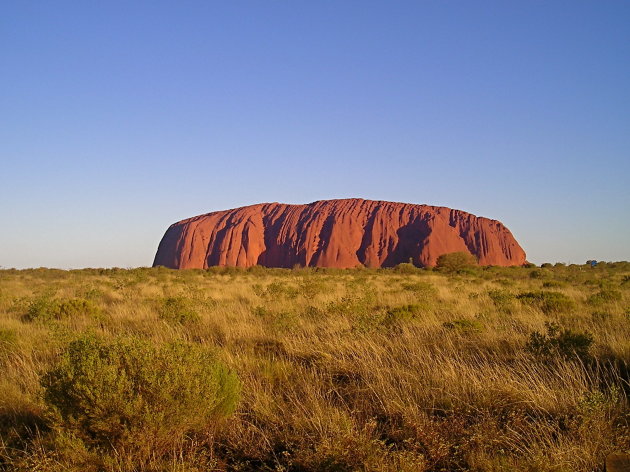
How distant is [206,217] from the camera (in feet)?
293

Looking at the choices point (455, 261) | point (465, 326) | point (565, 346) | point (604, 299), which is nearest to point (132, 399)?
point (565, 346)

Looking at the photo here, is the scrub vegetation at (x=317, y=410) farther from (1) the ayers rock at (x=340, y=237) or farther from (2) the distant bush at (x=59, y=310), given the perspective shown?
(1) the ayers rock at (x=340, y=237)

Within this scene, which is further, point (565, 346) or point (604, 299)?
point (604, 299)

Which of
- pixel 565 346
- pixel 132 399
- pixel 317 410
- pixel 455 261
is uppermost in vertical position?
pixel 455 261

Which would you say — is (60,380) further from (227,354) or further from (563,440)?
(563,440)

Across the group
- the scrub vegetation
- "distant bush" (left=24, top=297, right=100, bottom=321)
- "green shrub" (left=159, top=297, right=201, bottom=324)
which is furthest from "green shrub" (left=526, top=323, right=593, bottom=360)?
"distant bush" (left=24, top=297, right=100, bottom=321)

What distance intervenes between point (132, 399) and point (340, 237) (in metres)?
70.5

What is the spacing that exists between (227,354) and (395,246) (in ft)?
226

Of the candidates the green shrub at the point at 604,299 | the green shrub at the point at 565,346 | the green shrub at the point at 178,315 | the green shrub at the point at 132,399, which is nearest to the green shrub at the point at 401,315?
the green shrub at the point at 565,346

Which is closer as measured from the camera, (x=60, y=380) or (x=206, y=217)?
(x=60, y=380)

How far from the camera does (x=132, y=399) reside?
314 cm

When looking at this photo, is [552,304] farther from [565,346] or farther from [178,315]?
[178,315]

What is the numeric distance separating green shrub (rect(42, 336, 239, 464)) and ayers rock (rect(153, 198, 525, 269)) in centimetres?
6565

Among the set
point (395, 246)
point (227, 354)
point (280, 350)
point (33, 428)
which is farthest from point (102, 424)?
point (395, 246)
